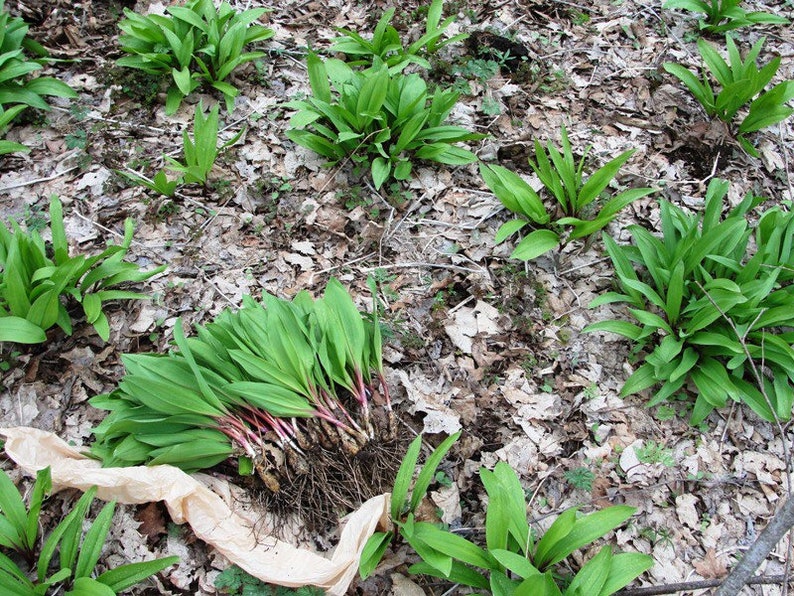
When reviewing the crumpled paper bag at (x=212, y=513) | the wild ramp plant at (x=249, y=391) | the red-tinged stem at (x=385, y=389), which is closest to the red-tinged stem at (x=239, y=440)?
the wild ramp plant at (x=249, y=391)

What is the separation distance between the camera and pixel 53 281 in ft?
9.75

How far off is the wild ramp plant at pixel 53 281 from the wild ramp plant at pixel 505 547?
5.67 ft

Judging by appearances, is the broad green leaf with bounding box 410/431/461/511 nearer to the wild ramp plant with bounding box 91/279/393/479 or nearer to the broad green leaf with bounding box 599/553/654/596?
the wild ramp plant with bounding box 91/279/393/479

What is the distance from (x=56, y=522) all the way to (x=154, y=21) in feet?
10.1

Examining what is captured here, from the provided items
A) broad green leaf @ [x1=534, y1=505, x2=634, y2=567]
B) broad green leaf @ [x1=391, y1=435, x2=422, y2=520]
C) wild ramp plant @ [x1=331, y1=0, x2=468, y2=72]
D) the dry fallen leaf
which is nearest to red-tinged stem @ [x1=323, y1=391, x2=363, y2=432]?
broad green leaf @ [x1=391, y1=435, x2=422, y2=520]

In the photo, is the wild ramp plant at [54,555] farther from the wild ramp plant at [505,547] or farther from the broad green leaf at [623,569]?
the broad green leaf at [623,569]

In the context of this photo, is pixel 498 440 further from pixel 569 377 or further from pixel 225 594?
pixel 225 594

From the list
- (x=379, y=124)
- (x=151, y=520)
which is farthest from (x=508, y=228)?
(x=151, y=520)

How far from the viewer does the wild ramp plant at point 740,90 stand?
3.71 meters

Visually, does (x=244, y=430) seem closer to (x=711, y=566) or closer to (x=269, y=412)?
(x=269, y=412)

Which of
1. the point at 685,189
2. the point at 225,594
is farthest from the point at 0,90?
the point at 685,189

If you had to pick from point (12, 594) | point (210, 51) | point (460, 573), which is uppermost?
point (210, 51)

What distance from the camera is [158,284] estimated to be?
10.9ft

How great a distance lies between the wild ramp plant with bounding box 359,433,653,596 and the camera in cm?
223
